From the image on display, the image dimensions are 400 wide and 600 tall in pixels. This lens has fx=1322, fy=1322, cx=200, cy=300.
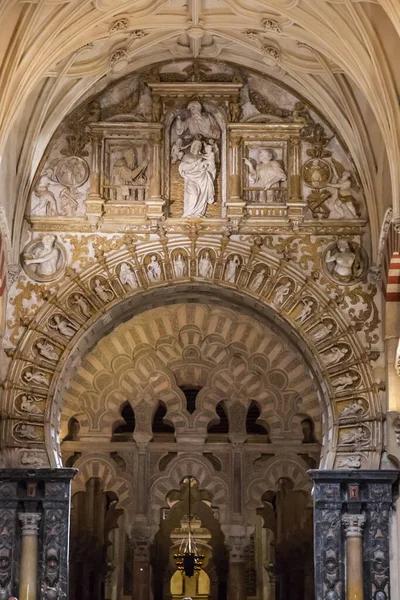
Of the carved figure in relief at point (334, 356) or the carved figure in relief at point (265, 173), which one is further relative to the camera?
the carved figure in relief at point (265, 173)

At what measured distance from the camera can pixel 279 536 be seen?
24312mm

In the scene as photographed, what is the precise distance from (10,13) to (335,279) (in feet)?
18.6

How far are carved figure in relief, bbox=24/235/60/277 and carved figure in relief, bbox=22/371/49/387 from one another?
1.36m

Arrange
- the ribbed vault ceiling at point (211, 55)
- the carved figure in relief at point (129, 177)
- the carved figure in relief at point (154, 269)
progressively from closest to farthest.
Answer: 1. the ribbed vault ceiling at point (211, 55)
2. the carved figure in relief at point (154, 269)
3. the carved figure in relief at point (129, 177)

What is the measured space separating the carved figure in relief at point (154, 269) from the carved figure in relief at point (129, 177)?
887mm

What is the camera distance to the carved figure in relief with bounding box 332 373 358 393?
1775 centimetres

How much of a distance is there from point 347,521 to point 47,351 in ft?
A: 15.0

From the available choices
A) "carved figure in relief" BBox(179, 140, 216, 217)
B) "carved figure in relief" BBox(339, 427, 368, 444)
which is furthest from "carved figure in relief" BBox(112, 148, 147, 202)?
"carved figure in relief" BBox(339, 427, 368, 444)

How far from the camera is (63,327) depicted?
17906 mm

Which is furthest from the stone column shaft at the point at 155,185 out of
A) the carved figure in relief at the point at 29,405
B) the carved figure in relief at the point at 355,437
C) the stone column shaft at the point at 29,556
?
the stone column shaft at the point at 29,556

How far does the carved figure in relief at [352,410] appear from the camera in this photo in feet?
57.8

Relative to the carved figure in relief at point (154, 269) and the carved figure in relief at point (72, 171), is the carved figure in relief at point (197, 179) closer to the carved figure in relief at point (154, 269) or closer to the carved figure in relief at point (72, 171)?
the carved figure in relief at point (154, 269)

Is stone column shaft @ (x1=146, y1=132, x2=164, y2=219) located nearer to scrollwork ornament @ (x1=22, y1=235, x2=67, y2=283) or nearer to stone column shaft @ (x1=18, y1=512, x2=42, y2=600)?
scrollwork ornament @ (x1=22, y1=235, x2=67, y2=283)

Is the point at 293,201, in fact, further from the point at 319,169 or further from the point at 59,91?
the point at 59,91
